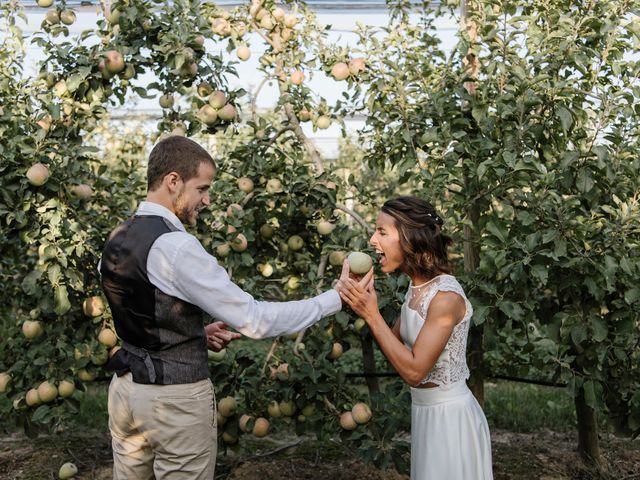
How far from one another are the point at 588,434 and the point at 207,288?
2387 mm

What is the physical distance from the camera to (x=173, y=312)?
188 cm

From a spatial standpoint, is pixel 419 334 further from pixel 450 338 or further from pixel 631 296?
pixel 631 296

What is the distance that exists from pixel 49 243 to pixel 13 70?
0.95 m

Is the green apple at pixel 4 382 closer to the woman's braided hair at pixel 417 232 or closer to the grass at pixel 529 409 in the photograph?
the woman's braided hair at pixel 417 232

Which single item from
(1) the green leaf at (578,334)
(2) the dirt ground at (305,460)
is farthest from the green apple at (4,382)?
(1) the green leaf at (578,334)

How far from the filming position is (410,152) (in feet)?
10.3

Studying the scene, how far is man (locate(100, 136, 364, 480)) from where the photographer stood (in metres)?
1.85

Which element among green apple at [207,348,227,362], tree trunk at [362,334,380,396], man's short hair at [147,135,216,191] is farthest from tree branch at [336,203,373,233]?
man's short hair at [147,135,216,191]

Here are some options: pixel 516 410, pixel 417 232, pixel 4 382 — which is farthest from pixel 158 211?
pixel 516 410

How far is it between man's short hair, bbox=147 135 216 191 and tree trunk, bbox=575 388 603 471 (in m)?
2.31

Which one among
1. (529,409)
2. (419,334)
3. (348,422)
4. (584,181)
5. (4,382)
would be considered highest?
(584,181)

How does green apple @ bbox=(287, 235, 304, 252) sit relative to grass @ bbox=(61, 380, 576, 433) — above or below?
above

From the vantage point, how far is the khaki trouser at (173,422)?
192 centimetres

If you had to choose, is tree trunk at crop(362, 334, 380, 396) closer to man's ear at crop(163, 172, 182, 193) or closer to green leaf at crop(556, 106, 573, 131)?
green leaf at crop(556, 106, 573, 131)
